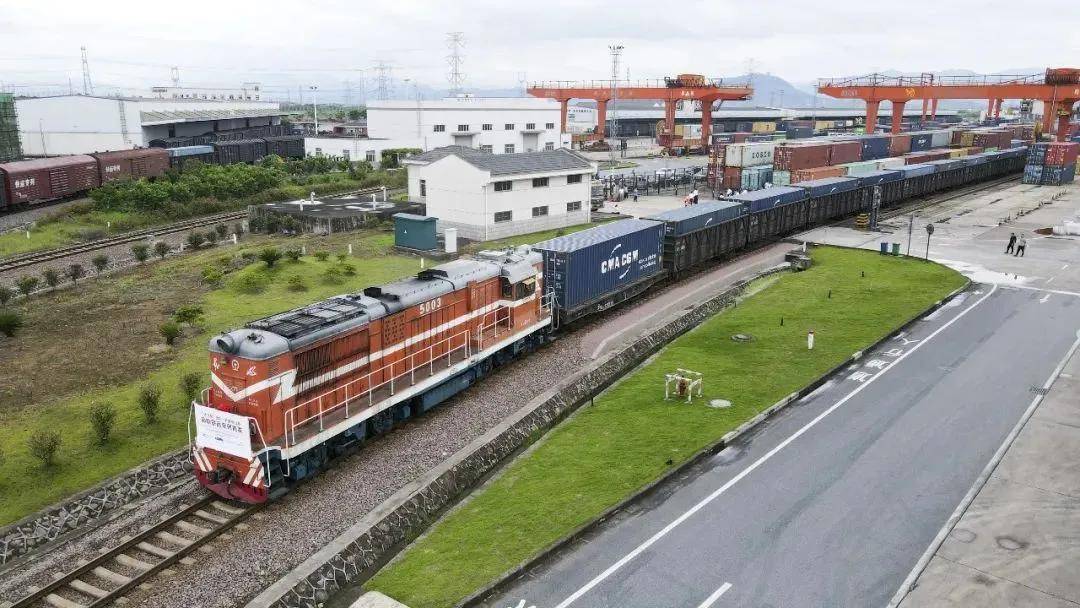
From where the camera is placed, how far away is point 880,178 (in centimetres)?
5619

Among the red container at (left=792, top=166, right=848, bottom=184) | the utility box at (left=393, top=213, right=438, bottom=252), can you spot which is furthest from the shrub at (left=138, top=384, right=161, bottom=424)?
the red container at (left=792, top=166, right=848, bottom=184)

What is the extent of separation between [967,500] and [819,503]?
3.37 m

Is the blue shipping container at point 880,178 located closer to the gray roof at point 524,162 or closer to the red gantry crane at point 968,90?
the gray roof at point 524,162

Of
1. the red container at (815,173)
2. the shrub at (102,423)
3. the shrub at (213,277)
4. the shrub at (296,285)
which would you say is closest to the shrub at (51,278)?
the shrub at (213,277)

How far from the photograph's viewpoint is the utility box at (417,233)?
4178 centimetres

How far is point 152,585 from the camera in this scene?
43.1 feet

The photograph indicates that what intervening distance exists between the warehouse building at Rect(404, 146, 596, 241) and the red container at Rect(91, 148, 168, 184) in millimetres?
27939

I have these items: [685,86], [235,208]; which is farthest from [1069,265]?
[685,86]

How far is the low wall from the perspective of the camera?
13109 mm

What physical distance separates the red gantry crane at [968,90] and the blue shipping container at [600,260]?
68.4 m

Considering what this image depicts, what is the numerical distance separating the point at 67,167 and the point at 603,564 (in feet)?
183

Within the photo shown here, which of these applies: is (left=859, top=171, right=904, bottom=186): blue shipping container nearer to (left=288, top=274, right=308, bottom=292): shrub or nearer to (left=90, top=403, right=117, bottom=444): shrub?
(left=288, top=274, right=308, bottom=292): shrub

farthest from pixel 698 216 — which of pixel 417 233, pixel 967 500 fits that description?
pixel 967 500

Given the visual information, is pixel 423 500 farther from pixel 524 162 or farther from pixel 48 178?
pixel 48 178
